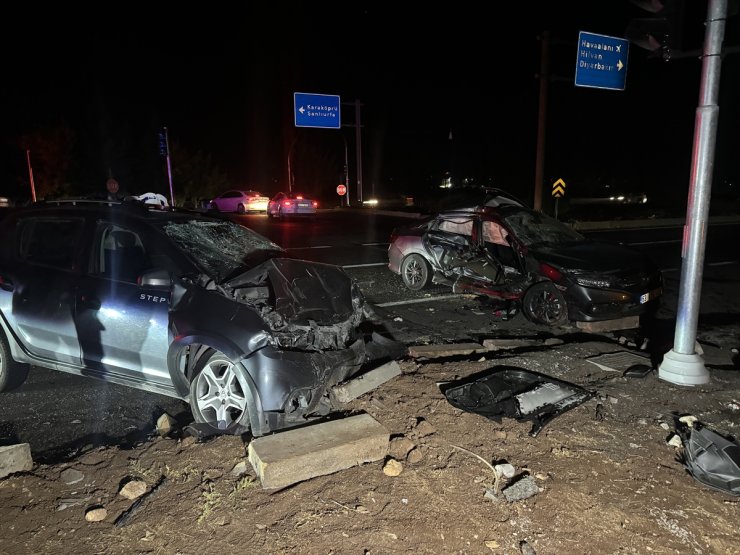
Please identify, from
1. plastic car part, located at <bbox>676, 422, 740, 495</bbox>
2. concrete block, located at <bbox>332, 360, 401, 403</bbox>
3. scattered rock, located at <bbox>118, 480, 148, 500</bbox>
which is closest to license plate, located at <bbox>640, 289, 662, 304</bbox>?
plastic car part, located at <bbox>676, 422, 740, 495</bbox>

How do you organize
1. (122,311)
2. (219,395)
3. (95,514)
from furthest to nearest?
1. (122,311)
2. (219,395)
3. (95,514)

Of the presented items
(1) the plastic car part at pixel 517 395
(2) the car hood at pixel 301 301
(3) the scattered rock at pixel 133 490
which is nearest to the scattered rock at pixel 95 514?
(3) the scattered rock at pixel 133 490

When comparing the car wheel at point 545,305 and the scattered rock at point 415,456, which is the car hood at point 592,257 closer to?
the car wheel at point 545,305

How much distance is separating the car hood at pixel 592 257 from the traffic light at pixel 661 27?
2.80 metres

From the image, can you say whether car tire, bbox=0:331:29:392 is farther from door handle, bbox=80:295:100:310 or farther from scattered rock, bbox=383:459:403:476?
scattered rock, bbox=383:459:403:476

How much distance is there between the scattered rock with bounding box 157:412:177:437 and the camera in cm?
410

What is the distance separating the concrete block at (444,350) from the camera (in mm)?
5547

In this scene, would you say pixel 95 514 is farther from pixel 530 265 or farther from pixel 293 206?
pixel 293 206

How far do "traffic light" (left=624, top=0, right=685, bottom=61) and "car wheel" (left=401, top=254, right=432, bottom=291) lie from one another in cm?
505

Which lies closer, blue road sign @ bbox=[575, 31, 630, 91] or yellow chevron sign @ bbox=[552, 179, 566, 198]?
blue road sign @ bbox=[575, 31, 630, 91]

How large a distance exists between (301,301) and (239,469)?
4.58 ft

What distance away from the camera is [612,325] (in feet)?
23.3

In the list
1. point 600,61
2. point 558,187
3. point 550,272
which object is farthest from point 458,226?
point 558,187

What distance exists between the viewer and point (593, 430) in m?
3.89
